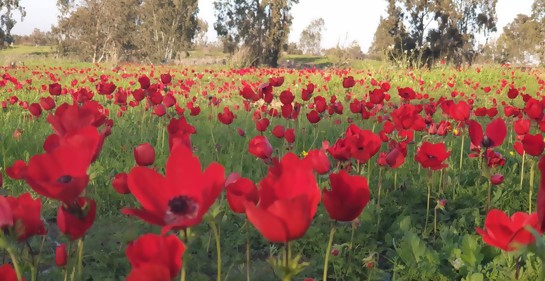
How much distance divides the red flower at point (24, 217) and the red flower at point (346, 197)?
0.65m

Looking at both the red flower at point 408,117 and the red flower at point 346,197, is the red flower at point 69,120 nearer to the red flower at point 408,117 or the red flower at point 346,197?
the red flower at point 346,197

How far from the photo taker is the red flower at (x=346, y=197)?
1057mm

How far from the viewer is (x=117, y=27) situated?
45.7 meters

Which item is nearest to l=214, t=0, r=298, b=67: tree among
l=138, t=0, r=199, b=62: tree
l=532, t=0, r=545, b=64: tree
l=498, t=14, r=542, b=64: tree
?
l=138, t=0, r=199, b=62: tree

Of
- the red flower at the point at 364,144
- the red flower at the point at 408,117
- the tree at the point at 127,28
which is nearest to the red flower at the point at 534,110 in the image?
the red flower at the point at 408,117

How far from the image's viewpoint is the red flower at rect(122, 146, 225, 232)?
2.84 feet

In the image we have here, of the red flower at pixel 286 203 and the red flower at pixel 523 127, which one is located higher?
the red flower at pixel 286 203

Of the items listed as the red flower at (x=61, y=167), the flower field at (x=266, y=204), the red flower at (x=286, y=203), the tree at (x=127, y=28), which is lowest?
the flower field at (x=266, y=204)

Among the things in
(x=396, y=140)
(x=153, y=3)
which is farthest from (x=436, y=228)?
(x=153, y=3)

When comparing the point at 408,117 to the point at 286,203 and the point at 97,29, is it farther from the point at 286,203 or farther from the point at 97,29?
the point at 97,29

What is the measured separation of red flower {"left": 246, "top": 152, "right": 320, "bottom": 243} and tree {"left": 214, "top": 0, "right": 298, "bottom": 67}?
28.5 m

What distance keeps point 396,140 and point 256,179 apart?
3.20 ft

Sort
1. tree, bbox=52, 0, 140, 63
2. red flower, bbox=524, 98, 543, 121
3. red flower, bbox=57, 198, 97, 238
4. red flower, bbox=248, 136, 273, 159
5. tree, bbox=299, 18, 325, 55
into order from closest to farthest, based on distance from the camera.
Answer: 1. red flower, bbox=57, 198, 97, 238
2. red flower, bbox=248, 136, 273, 159
3. red flower, bbox=524, 98, 543, 121
4. tree, bbox=52, 0, 140, 63
5. tree, bbox=299, 18, 325, 55

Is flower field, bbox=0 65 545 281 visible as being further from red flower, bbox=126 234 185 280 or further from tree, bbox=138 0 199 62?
tree, bbox=138 0 199 62
